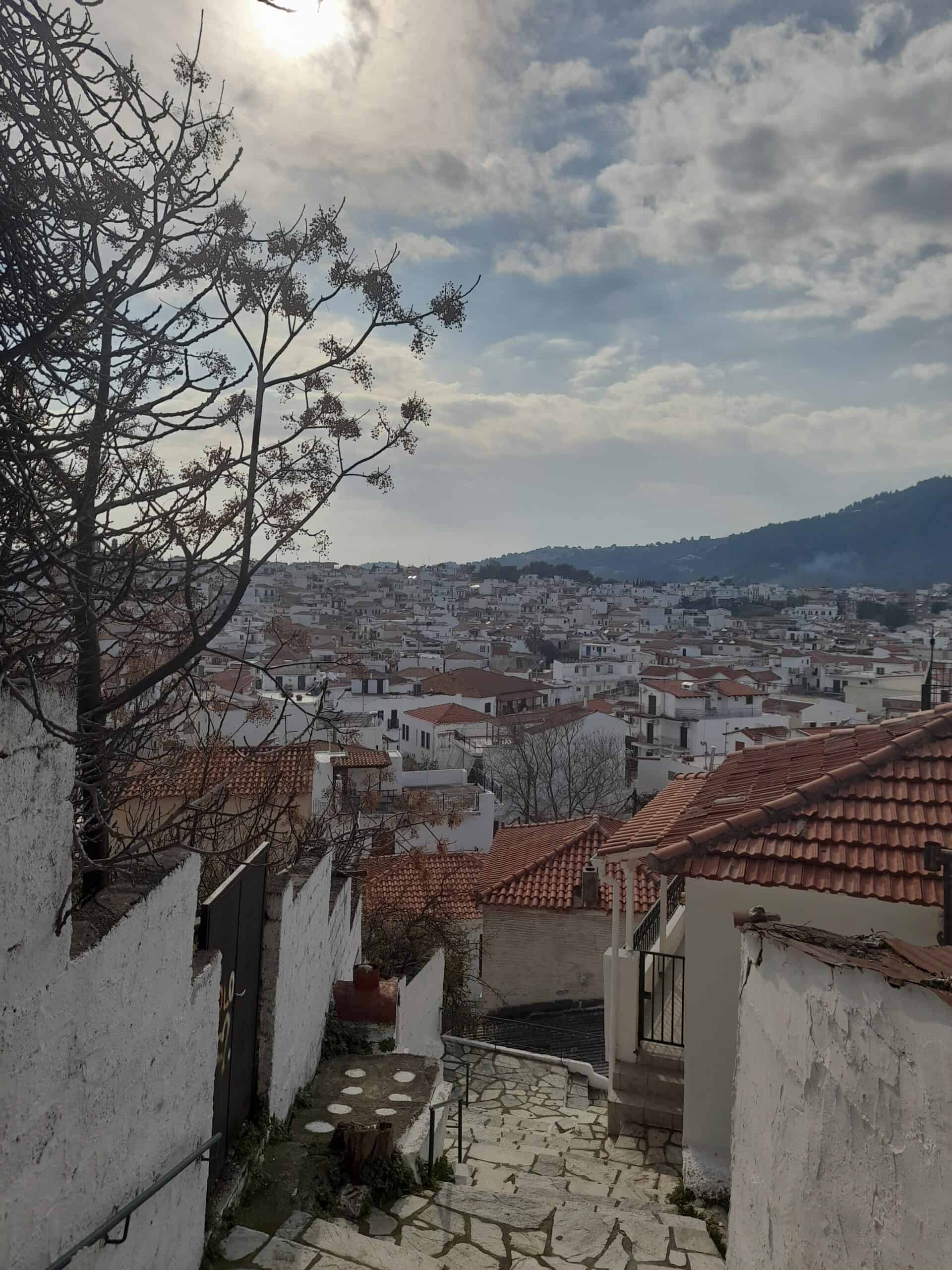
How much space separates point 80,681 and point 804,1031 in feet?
10.0

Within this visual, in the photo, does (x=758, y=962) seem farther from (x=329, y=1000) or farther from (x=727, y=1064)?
(x=329, y=1000)

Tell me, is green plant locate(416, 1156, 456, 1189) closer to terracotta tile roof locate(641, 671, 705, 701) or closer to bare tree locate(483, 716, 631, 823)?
bare tree locate(483, 716, 631, 823)

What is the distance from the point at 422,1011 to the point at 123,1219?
7.73 metres

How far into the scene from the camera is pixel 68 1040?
2781 millimetres

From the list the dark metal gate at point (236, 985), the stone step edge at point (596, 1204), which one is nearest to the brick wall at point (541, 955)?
the stone step edge at point (596, 1204)

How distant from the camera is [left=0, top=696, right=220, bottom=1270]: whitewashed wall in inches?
98.2

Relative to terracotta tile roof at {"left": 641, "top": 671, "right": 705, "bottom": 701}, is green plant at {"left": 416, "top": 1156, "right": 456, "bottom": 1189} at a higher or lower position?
higher

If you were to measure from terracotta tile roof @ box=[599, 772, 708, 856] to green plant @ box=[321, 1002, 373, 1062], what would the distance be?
260 cm

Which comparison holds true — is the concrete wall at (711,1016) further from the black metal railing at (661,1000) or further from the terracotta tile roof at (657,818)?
the terracotta tile roof at (657,818)

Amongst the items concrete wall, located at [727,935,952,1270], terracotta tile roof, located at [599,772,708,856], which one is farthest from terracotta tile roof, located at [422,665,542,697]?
concrete wall, located at [727,935,952,1270]

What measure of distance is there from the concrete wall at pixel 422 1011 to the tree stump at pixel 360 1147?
310 cm

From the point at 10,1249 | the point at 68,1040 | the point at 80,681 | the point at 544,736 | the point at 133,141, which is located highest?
the point at 133,141

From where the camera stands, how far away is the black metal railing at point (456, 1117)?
19.0 ft

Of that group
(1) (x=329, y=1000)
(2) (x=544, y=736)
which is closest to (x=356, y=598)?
(2) (x=544, y=736)
